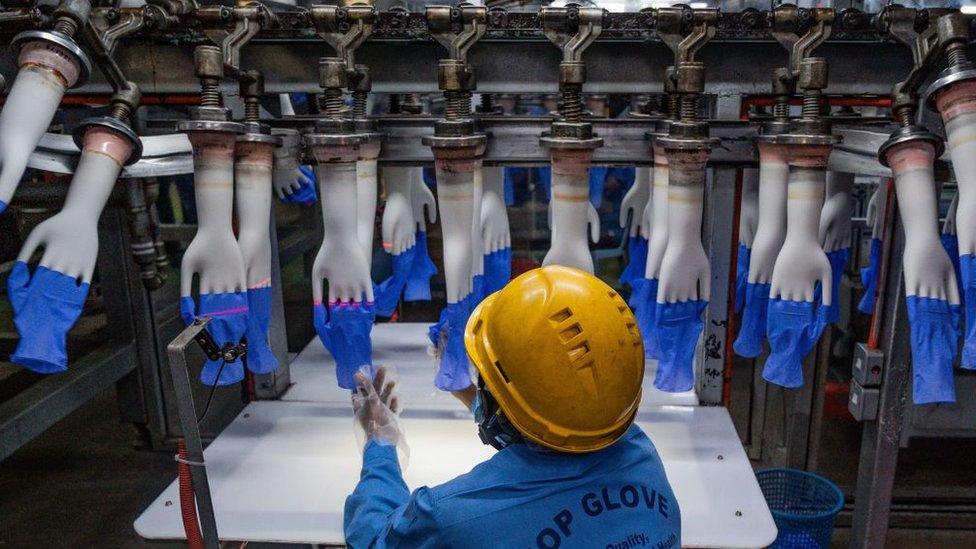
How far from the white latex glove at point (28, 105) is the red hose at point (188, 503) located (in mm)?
505

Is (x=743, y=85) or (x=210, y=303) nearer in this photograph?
(x=210, y=303)

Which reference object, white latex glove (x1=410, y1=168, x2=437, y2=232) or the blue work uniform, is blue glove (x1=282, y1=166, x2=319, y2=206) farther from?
the blue work uniform

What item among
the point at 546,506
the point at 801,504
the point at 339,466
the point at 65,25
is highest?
the point at 65,25

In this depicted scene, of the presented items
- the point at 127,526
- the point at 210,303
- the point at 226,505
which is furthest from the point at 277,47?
the point at 127,526

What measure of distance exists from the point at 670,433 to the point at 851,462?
1563 mm

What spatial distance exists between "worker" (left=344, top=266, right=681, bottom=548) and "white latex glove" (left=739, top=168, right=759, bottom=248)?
94cm

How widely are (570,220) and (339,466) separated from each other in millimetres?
843

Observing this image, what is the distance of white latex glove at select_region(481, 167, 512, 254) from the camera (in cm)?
205

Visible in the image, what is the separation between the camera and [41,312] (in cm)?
114

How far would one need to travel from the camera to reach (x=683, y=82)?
1.32 metres

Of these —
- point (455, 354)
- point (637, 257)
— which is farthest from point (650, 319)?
point (637, 257)

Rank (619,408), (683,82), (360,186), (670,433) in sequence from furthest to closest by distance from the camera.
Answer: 1. (670,433)
2. (360,186)
3. (683,82)
4. (619,408)

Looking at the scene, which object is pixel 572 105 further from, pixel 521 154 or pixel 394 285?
pixel 394 285

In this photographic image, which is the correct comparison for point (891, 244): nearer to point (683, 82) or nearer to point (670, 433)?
point (683, 82)
